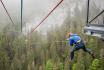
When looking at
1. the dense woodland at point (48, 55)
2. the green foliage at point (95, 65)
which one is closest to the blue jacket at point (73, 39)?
the dense woodland at point (48, 55)

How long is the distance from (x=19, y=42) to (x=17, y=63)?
4061 centimetres

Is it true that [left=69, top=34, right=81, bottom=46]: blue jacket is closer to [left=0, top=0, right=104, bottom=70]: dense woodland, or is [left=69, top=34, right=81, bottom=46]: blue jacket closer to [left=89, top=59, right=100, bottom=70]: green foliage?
[left=0, top=0, right=104, bottom=70]: dense woodland

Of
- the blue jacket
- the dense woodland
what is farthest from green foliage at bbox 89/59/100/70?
the blue jacket

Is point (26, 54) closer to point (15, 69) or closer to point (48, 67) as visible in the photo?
point (15, 69)

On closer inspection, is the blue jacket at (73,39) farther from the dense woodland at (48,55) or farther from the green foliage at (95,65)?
the green foliage at (95,65)

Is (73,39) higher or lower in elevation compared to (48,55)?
higher

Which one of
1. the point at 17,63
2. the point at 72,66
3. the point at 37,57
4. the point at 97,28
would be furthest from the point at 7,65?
the point at 97,28

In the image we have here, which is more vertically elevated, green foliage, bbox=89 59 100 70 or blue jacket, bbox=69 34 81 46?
blue jacket, bbox=69 34 81 46

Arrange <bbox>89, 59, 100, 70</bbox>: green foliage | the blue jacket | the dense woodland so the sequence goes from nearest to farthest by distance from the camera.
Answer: the blue jacket < <bbox>89, 59, 100, 70</bbox>: green foliage < the dense woodland

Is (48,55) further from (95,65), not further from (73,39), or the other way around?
(73,39)

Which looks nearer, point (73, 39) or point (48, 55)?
Answer: point (73, 39)

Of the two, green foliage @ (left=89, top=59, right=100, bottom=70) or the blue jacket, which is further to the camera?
green foliage @ (left=89, top=59, right=100, bottom=70)

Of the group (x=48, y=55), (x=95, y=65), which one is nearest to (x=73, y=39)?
(x=95, y=65)

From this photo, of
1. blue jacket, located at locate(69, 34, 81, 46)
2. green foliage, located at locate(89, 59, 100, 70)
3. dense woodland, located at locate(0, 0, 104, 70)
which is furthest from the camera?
dense woodland, located at locate(0, 0, 104, 70)
